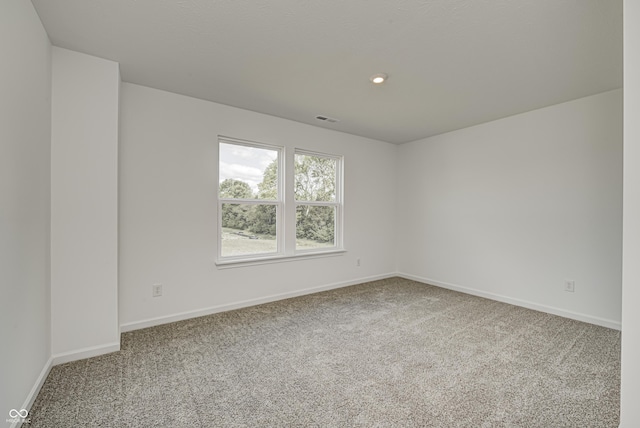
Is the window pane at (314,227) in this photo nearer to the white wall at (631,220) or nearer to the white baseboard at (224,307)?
the white baseboard at (224,307)

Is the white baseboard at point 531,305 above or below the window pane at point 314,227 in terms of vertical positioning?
below

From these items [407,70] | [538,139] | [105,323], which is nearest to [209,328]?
[105,323]

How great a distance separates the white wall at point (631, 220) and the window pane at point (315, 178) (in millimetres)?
3274

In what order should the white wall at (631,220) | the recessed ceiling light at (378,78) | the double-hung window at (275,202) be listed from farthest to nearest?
the double-hung window at (275,202) < the recessed ceiling light at (378,78) < the white wall at (631,220)

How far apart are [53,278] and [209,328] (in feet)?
4.33

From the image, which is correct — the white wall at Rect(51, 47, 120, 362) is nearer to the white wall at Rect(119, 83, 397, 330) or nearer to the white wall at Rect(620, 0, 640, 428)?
the white wall at Rect(119, 83, 397, 330)

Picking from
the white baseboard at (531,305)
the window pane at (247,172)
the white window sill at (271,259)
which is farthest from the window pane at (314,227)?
the white baseboard at (531,305)

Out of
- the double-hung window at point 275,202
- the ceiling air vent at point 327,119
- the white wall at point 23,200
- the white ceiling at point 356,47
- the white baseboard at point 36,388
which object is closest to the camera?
the white wall at point 23,200

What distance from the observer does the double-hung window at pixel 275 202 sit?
3.52 m

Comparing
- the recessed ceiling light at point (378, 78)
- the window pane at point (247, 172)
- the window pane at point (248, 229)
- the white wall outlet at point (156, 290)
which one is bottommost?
the white wall outlet at point (156, 290)

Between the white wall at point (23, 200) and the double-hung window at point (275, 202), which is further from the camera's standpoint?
the double-hung window at point (275, 202)

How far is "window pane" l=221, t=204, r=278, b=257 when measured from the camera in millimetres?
3500

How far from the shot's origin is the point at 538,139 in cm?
349

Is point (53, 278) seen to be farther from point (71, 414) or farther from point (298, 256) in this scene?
point (298, 256)
